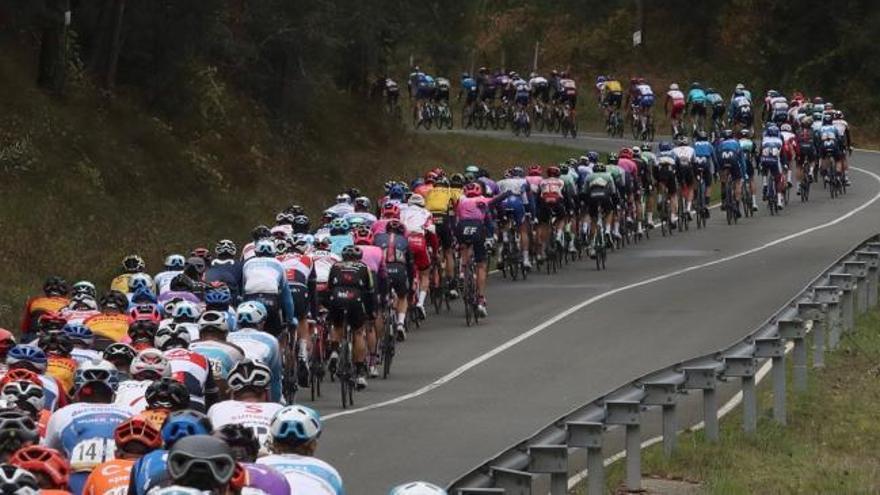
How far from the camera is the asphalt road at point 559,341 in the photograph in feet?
63.4

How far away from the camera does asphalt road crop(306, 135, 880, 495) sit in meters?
19.3

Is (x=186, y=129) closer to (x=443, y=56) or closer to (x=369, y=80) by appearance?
(x=369, y=80)

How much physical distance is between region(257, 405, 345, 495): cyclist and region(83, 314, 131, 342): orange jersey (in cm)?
728

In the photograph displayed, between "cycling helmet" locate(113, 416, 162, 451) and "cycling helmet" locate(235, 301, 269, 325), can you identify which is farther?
"cycling helmet" locate(235, 301, 269, 325)

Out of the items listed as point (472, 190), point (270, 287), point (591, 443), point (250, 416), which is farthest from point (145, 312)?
point (472, 190)

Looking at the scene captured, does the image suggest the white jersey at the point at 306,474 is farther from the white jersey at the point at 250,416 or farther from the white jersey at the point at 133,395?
the white jersey at the point at 133,395

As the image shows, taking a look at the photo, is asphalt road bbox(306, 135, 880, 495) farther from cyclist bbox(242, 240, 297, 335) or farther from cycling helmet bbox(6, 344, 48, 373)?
cycling helmet bbox(6, 344, 48, 373)

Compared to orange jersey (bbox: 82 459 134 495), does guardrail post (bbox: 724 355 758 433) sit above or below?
below

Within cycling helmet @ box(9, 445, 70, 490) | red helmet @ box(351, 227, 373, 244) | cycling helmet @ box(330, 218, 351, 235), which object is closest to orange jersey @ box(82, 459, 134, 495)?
cycling helmet @ box(9, 445, 70, 490)

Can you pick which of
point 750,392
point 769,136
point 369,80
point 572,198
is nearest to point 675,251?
point 572,198

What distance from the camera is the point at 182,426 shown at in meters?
9.91

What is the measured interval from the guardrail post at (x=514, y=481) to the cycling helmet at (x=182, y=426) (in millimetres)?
2685

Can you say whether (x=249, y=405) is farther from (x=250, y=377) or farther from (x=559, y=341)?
(x=559, y=341)

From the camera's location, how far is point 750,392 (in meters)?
19.0
